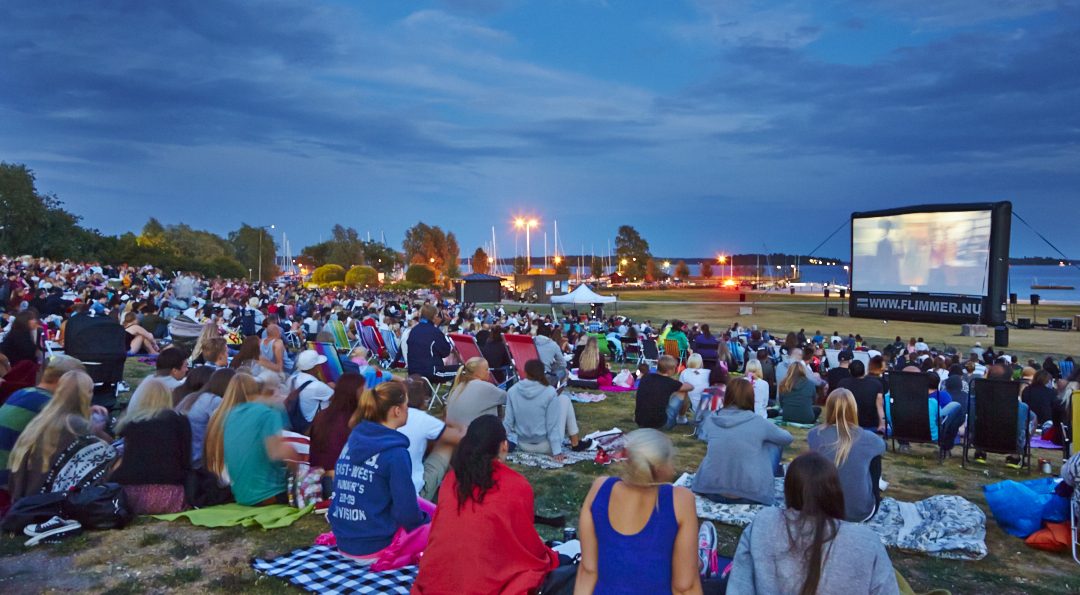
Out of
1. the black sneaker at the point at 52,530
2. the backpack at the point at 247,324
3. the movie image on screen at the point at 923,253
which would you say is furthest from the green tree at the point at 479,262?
the black sneaker at the point at 52,530

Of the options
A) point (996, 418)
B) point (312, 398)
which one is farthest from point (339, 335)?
point (996, 418)

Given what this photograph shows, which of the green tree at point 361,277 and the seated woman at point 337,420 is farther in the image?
the green tree at point 361,277

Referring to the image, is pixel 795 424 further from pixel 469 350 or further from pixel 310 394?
pixel 310 394

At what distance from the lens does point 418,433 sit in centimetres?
483

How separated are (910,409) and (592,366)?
5.10 meters

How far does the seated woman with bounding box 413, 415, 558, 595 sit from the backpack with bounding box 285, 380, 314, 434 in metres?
3.74

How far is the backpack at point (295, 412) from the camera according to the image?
659 cm

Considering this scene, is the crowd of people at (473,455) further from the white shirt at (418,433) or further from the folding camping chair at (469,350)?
the folding camping chair at (469,350)

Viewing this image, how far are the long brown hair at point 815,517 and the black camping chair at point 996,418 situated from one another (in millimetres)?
5400

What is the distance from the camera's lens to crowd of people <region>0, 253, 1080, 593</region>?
9.03 ft

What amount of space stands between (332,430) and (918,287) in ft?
75.8

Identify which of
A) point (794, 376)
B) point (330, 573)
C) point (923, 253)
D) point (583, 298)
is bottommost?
point (330, 573)

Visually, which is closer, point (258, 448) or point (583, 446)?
point (258, 448)

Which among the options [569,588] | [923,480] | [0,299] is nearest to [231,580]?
[569,588]
